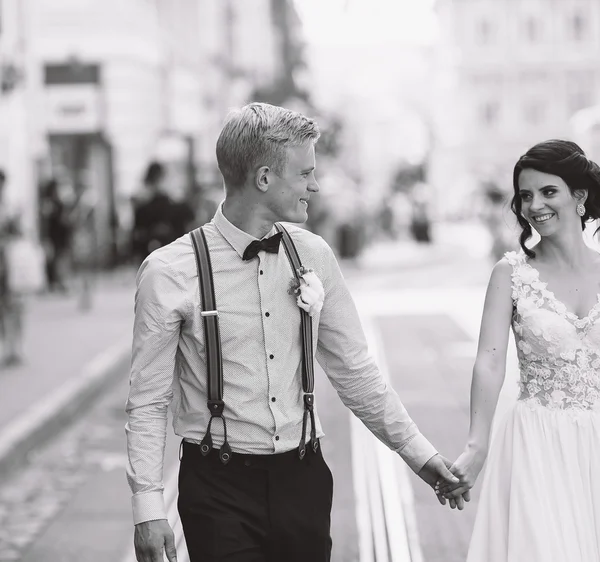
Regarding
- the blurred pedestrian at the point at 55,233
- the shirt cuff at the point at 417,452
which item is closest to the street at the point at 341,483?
the shirt cuff at the point at 417,452

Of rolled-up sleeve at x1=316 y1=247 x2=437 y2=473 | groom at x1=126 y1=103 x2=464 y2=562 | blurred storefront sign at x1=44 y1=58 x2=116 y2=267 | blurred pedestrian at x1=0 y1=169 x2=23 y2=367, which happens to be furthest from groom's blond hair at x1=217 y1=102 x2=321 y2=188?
blurred storefront sign at x1=44 y1=58 x2=116 y2=267

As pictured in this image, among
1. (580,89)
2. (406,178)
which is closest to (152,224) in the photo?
(406,178)

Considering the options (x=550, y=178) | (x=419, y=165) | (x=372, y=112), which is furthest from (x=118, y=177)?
(x=372, y=112)

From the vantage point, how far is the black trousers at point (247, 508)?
126 inches

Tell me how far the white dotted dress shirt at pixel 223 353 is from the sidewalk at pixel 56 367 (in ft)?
16.3

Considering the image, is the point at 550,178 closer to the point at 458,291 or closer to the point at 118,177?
the point at 458,291

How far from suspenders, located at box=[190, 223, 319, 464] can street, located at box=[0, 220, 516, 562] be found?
7.93ft

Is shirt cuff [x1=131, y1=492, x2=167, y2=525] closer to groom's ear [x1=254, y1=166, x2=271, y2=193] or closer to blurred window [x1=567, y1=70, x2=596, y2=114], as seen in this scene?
groom's ear [x1=254, y1=166, x2=271, y2=193]

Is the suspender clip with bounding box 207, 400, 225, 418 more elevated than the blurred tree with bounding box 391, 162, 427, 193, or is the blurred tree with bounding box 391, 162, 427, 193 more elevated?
the suspender clip with bounding box 207, 400, 225, 418

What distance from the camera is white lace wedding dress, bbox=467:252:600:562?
3.70m

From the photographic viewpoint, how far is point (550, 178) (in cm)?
382

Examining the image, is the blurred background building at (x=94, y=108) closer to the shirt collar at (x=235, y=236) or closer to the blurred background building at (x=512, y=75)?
the shirt collar at (x=235, y=236)

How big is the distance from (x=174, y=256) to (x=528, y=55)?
99423 millimetres

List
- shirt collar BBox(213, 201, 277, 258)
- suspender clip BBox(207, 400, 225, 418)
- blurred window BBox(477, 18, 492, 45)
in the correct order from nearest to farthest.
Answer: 1. suspender clip BBox(207, 400, 225, 418)
2. shirt collar BBox(213, 201, 277, 258)
3. blurred window BBox(477, 18, 492, 45)
